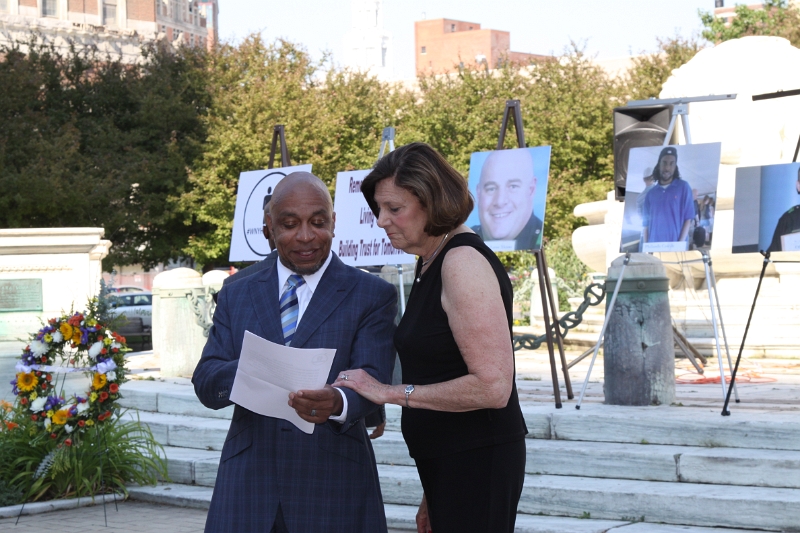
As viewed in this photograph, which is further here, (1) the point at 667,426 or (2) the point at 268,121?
(2) the point at 268,121

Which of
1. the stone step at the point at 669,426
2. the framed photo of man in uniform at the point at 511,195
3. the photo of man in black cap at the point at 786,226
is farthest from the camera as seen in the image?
the framed photo of man in uniform at the point at 511,195

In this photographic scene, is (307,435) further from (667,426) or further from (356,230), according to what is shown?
(356,230)

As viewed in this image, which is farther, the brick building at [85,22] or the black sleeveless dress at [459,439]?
the brick building at [85,22]

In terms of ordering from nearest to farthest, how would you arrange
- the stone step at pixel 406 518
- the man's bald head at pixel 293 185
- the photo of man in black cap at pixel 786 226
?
the man's bald head at pixel 293 185, the stone step at pixel 406 518, the photo of man in black cap at pixel 786 226

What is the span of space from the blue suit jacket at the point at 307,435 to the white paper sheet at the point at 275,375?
0.34ft

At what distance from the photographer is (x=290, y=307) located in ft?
11.0

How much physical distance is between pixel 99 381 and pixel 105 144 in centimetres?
2484

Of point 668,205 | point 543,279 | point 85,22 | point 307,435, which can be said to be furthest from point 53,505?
point 85,22

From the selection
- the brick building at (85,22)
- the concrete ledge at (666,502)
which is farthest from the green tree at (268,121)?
the brick building at (85,22)

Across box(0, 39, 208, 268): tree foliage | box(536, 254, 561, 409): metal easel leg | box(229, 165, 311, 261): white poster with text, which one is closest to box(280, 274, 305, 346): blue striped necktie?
box(536, 254, 561, 409): metal easel leg

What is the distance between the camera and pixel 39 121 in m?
30.1

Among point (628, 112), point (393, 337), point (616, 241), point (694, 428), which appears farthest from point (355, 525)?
point (616, 241)

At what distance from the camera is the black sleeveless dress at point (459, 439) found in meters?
3.07

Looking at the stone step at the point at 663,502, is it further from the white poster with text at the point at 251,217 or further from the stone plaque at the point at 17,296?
the stone plaque at the point at 17,296
